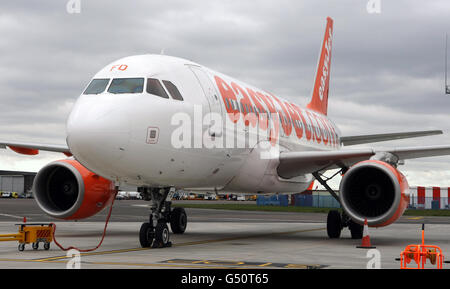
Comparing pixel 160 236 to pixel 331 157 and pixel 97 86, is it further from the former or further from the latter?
pixel 331 157

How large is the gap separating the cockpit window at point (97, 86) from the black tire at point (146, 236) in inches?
117

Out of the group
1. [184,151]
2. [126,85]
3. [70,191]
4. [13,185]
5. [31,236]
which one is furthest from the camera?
[13,185]

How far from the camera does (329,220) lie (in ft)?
53.8

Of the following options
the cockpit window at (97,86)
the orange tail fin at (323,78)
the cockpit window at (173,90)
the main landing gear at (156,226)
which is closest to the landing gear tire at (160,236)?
the main landing gear at (156,226)

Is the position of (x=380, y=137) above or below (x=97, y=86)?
below

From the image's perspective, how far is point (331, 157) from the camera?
14.8 metres

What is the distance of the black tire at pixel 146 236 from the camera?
11906mm

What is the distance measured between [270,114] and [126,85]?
5.83 meters

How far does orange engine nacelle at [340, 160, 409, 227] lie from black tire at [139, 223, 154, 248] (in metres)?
4.37

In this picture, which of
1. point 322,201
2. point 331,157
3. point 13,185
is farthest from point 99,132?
point 13,185

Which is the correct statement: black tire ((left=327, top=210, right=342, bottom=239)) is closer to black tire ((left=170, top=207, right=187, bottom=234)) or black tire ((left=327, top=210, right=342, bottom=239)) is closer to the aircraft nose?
black tire ((left=170, top=207, right=187, bottom=234))

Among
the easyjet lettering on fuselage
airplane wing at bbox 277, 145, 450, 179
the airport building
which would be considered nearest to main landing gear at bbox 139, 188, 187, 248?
the easyjet lettering on fuselage

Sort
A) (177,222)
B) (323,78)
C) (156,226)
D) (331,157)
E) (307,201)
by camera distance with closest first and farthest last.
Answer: (156,226) < (331,157) < (177,222) < (323,78) < (307,201)
